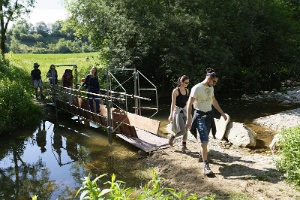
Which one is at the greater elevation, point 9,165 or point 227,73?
point 227,73

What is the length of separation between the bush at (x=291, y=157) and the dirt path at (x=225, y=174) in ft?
0.60

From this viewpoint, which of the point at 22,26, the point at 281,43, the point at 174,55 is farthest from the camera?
the point at 22,26

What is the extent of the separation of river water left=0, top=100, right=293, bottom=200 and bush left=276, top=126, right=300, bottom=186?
3.18 meters

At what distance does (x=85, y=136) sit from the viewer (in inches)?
449

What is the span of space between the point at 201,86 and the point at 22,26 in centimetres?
2669

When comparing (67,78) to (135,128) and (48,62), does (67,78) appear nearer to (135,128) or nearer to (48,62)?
(135,128)

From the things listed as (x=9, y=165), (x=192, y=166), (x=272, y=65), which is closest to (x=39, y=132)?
(x=9, y=165)

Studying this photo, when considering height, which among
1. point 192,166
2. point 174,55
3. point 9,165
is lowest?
point 9,165

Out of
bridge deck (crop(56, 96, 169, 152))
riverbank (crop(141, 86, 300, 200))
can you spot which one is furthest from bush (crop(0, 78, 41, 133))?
riverbank (crop(141, 86, 300, 200))

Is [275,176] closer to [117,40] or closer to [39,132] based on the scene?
[39,132]

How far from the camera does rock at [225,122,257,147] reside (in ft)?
29.5

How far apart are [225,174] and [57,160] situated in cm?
527

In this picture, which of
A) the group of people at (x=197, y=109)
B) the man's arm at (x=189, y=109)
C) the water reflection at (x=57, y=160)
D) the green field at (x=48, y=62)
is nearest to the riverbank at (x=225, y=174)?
the group of people at (x=197, y=109)

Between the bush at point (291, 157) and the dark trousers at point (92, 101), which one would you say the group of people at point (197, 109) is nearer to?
the bush at point (291, 157)
